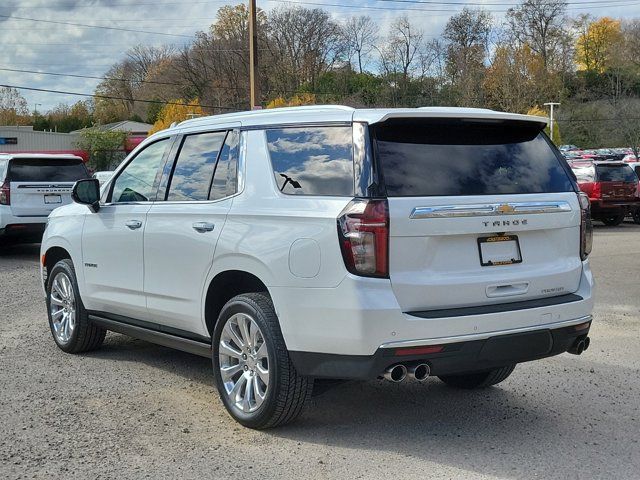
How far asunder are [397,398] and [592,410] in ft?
4.42

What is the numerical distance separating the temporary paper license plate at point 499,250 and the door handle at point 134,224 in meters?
2.66

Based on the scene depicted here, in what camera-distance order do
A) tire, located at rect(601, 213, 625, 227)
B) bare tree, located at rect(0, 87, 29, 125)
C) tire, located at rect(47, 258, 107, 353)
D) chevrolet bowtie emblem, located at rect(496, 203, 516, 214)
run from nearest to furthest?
chevrolet bowtie emblem, located at rect(496, 203, 516, 214) < tire, located at rect(47, 258, 107, 353) < tire, located at rect(601, 213, 625, 227) < bare tree, located at rect(0, 87, 29, 125)

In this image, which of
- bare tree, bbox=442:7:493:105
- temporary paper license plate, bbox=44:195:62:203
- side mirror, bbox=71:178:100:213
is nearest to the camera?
side mirror, bbox=71:178:100:213

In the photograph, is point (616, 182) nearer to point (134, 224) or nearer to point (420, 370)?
point (134, 224)

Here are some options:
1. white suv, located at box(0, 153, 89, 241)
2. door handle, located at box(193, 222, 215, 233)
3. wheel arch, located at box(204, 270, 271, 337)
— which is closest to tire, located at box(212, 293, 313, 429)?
wheel arch, located at box(204, 270, 271, 337)

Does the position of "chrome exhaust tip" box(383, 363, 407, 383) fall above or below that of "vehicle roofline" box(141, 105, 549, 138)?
below

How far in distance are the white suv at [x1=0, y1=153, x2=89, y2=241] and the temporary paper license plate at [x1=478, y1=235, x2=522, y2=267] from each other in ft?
36.3

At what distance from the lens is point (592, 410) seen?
16.8 ft

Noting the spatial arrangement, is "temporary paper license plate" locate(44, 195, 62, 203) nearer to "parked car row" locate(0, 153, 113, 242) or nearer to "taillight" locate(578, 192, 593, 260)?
"parked car row" locate(0, 153, 113, 242)

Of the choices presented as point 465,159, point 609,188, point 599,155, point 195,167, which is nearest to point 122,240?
point 195,167

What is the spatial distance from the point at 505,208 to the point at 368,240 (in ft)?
2.99

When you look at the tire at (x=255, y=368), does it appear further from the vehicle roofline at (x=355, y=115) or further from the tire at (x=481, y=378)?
the tire at (x=481, y=378)

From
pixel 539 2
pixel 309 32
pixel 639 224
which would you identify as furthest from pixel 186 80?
pixel 639 224

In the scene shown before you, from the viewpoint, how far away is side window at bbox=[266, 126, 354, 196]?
4.29 m
